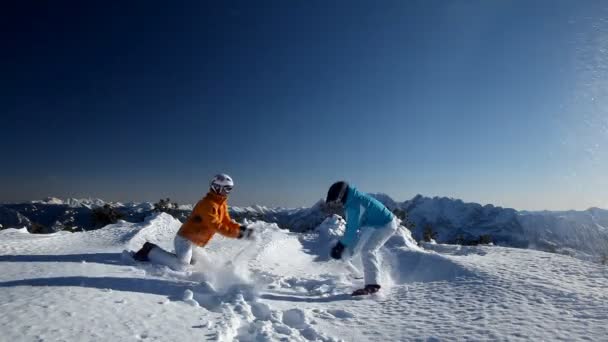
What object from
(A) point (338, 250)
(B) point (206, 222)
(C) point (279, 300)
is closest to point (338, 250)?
(A) point (338, 250)

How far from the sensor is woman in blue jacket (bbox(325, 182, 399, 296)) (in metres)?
6.50

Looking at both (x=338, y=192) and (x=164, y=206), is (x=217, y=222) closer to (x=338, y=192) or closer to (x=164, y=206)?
(x=338, y=192)

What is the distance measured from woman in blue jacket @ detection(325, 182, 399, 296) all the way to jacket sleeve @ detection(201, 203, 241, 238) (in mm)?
2135

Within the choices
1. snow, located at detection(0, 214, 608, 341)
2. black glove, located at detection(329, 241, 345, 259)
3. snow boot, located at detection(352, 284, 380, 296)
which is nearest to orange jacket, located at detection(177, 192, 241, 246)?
snow, located at detection(0, 214, 608, 341)

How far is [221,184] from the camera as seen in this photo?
7.42m

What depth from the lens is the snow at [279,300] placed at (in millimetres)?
3908

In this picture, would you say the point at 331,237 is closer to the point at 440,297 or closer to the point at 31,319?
the point at 440,297

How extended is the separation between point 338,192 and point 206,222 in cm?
261

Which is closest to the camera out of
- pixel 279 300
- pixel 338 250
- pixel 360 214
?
pixel 279 300

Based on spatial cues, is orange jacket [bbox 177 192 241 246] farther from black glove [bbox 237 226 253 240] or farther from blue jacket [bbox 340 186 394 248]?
blue jacket [bbox 340 186 394 248]

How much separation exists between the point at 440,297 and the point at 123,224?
9.80 metres

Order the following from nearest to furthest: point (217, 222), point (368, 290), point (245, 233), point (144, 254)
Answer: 1. point (368, 290)
2. point (144, 254)
3. point (217, 222)
4. point (245, 233)

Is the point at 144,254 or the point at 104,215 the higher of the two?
the point at 104,215

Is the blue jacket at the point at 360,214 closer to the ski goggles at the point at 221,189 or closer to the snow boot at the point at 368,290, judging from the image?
the snow boot at the point at 368,290
